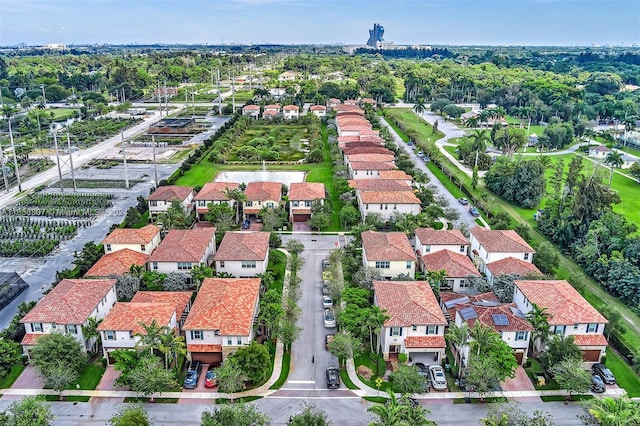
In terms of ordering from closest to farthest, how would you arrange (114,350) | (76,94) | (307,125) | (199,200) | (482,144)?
1. (114,350)
2. (199,200)
3. (482,144)
4. (307,125)
5. (76,94)

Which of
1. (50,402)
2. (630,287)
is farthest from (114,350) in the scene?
(630,287)

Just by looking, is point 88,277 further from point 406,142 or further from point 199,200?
point 406,142

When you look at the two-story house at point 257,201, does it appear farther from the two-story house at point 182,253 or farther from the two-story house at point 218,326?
the two-story house at point 218,326

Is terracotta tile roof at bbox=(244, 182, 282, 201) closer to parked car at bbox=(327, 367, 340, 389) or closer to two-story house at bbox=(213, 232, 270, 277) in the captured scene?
two-story house at bbox=(213, 232, 270, 277)

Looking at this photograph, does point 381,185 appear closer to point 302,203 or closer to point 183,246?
point 302,203

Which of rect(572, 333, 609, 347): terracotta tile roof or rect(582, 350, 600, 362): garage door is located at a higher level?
rect(572, 333, 609, 347): terracotta tile roof

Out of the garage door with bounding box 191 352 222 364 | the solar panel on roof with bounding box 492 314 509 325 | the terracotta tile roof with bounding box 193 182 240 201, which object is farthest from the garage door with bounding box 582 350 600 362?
the terracotta tile roof with bounding box 193 182 240 201

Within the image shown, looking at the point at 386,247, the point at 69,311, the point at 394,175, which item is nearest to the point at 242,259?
the point at 386,247
